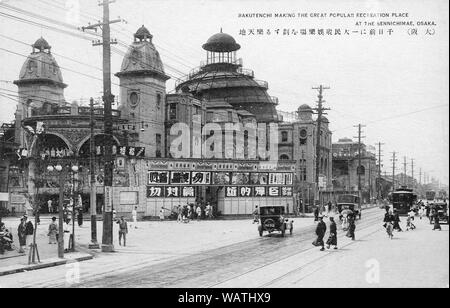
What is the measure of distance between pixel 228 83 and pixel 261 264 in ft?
163

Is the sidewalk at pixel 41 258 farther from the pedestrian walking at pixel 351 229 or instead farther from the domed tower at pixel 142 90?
the domed tower at pixel 142 90

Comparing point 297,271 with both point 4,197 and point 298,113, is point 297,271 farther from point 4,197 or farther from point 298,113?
point 298,113

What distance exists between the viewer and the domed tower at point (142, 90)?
170 ft

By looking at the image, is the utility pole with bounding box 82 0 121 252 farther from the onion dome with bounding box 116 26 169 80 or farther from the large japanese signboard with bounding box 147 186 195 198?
the onion dome with bounding box 116 26 169 80

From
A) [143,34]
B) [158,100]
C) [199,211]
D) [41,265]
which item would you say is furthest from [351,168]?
[41,265]

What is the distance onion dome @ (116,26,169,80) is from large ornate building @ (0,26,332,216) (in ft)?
0.34

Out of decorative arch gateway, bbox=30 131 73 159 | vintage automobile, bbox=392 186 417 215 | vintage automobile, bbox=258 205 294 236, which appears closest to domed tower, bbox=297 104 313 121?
vintage automobile, bbox=392 186 417 215

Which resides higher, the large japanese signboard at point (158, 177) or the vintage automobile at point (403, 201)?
the large japanese signboard at point (158, 177)

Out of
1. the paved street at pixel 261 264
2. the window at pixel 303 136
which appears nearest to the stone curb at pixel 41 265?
the paved street at pixel 261 264

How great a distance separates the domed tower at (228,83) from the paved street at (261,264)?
39408 mm

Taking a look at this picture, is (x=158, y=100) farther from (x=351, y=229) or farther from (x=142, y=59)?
A: (x=351, y=229)
